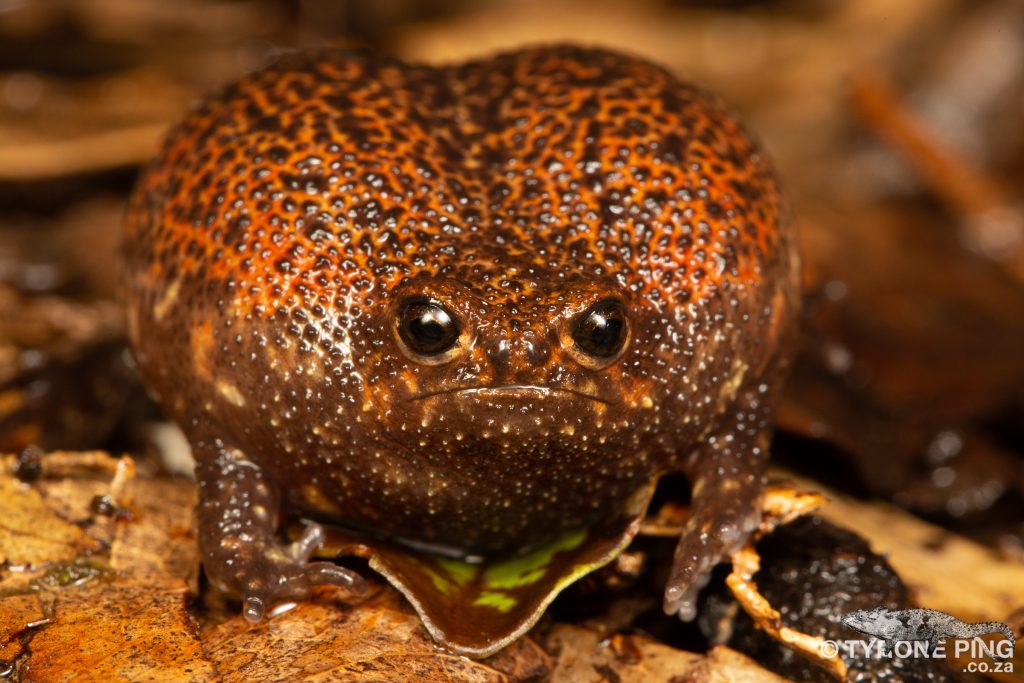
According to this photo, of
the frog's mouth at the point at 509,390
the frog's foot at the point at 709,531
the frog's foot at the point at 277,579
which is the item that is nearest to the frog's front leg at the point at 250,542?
the frog's foot at the point at 277,579

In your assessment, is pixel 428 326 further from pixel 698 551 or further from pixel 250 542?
pixel 698 551

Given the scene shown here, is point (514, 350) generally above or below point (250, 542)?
above

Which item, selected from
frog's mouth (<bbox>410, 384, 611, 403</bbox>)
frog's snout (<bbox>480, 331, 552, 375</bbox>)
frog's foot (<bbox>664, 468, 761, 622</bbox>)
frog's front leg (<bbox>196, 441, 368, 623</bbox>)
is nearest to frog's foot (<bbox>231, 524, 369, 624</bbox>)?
frog's front leg (<bbox>196, 441, 368, 623</bbox>)

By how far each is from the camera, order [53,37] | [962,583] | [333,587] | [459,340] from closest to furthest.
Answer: [459,340] → [333,587] → [962,583] → [53,37]

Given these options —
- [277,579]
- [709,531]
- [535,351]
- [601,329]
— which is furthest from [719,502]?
[277,579]

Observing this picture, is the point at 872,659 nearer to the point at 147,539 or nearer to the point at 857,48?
the point at 147,539

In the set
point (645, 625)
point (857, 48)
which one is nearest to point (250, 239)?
point (645, 625)
